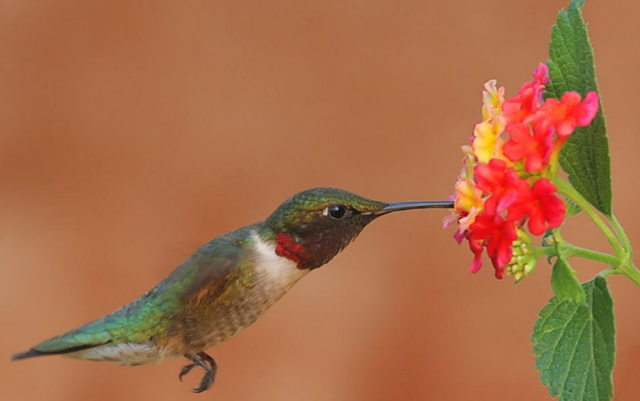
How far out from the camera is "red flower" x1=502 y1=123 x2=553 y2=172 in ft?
1.71

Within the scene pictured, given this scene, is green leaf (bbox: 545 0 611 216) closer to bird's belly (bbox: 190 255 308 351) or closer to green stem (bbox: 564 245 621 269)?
green stem (bbox: 564 245 621 269)

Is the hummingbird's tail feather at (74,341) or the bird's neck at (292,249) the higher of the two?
the bird's neck at (292,249)

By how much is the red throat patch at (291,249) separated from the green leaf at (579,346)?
8.3 inches

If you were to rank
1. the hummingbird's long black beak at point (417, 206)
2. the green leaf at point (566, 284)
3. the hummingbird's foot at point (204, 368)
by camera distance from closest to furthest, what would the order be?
1. the green leaf at point (566, 284)
2. the hummingbird's long black beak at point (417, 206)
3. the hummingbird's foot at point (204, 368)

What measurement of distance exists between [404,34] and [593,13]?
15.2 inches

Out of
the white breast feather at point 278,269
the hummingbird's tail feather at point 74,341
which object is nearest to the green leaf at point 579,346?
the white breast feather at point 278,269

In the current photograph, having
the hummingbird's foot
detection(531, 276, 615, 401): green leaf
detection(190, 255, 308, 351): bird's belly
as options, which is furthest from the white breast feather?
detection(531, 276, 615, 401): green leaf

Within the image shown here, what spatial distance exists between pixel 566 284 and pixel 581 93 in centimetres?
15

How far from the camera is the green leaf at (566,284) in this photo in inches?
19.8

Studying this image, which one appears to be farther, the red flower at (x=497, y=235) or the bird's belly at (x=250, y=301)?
the bird's belly at (x=250, y=301)

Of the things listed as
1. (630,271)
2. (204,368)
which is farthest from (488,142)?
(204,368)

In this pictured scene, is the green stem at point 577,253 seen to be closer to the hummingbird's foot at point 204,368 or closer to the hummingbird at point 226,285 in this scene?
the hummingbird at point 226,285

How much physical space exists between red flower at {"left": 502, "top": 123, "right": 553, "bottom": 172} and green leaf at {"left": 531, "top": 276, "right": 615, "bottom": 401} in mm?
111

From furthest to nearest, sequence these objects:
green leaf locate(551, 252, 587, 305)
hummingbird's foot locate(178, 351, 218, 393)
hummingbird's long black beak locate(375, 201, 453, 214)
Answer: hummingbird's foot locate(178, 351, 218, 393)
hummingbird's long black beak locate(375, 201, 453, 214)
green leaf locate(551, 252, 587, 305)
